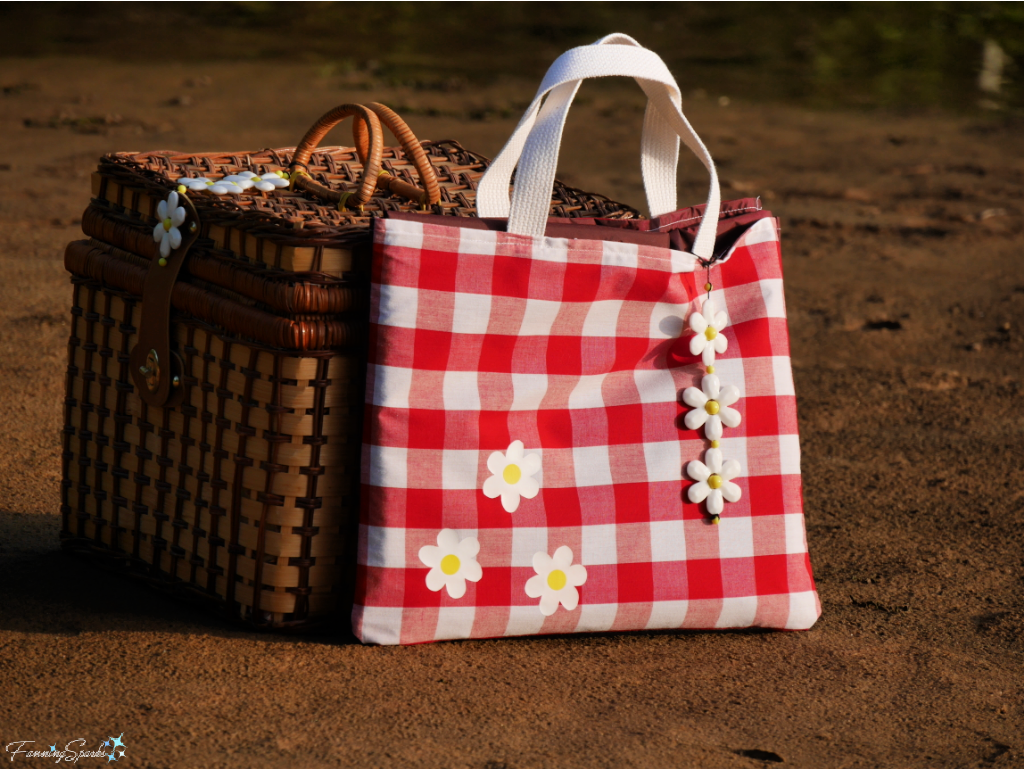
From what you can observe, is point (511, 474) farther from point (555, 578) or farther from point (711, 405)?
point (711, 405)

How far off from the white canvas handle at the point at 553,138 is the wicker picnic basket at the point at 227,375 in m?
0.17

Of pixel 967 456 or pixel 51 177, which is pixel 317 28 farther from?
pixel 967 456

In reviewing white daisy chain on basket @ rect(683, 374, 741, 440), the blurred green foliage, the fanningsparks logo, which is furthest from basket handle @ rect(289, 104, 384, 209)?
the blurred green foliage

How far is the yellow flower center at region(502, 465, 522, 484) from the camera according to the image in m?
1.76

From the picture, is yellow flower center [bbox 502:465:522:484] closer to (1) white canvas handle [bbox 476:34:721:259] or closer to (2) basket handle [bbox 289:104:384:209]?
(1) white canvas handle [bbox 476:34:721:259]

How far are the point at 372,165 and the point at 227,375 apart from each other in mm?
402

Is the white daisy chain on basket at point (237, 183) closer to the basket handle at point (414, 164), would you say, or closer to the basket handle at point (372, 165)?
the basket handle at point (372, 165)

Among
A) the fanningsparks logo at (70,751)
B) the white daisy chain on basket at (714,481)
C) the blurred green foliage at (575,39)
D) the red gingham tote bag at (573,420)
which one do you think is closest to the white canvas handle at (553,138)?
the red gingham tote bag at (573,420)

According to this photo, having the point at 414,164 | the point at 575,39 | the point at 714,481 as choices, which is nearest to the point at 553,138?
the point at 414,164

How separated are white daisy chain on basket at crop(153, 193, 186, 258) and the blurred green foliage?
19.0 feet

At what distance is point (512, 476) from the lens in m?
1.76

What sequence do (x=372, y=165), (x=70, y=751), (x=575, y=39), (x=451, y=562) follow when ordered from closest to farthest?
(x=70, y=751) < (x=451, y=562) < (x=372, y=165) < (x=575, y=39)

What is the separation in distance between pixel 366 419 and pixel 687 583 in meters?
0.56

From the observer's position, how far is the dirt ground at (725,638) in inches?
62.6
